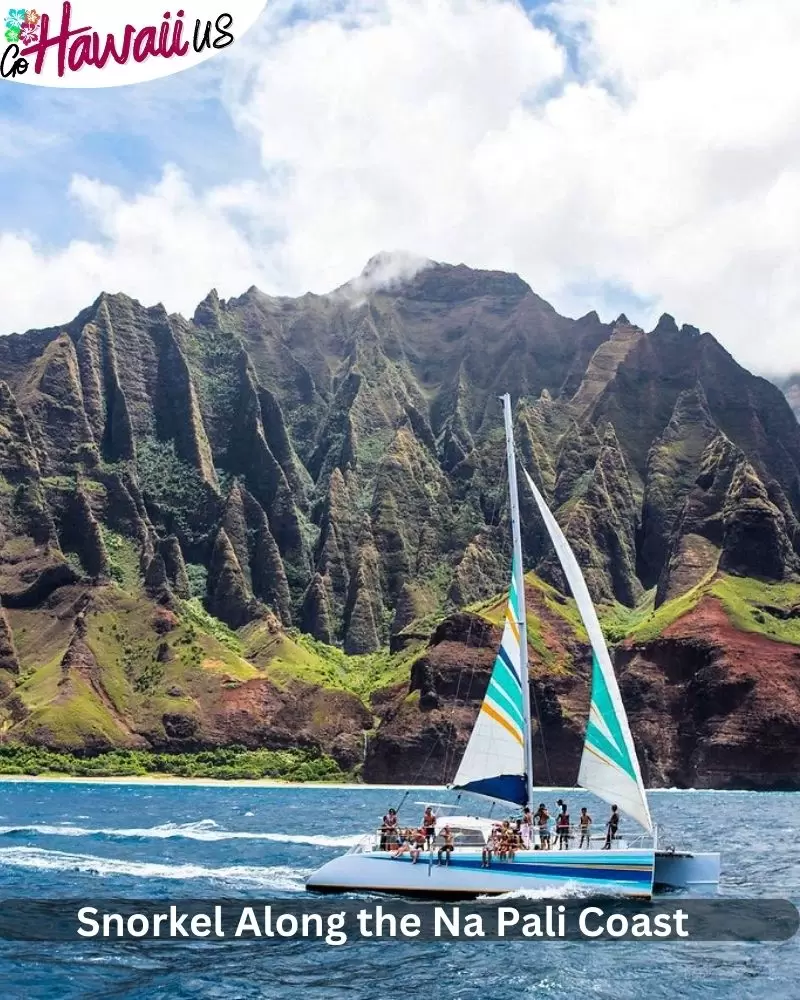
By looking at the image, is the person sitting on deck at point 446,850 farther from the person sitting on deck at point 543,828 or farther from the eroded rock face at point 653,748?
the eroded rock face at point 653,748

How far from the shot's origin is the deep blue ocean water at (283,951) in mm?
33688

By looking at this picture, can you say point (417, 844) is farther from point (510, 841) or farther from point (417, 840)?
point (510, 841)

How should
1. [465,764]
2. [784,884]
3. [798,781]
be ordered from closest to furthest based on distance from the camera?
[465,764] < [784,884] < [798,781]

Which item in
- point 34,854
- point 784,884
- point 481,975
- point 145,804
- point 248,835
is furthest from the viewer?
point 145,804

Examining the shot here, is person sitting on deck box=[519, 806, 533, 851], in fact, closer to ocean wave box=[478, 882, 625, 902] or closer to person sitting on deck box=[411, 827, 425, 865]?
ocean wave box=[478, 882, 625, 902]

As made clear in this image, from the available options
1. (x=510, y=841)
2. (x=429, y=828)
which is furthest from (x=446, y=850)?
(x=510, y=841)

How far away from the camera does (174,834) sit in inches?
3000

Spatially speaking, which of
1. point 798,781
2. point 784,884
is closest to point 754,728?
point 798,781

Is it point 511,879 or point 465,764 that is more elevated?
point 465,764

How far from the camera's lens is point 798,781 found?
186375mm

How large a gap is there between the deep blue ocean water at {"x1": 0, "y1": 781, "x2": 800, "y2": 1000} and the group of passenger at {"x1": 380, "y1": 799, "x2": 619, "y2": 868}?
492 cm

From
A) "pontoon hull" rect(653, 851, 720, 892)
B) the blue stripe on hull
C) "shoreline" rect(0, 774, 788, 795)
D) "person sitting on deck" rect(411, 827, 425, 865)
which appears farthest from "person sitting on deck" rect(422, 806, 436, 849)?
"shoreline" rect(0, 774, 788, 795)

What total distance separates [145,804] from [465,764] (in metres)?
75.9

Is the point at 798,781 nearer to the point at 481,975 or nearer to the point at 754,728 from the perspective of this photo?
the point at 754,728
